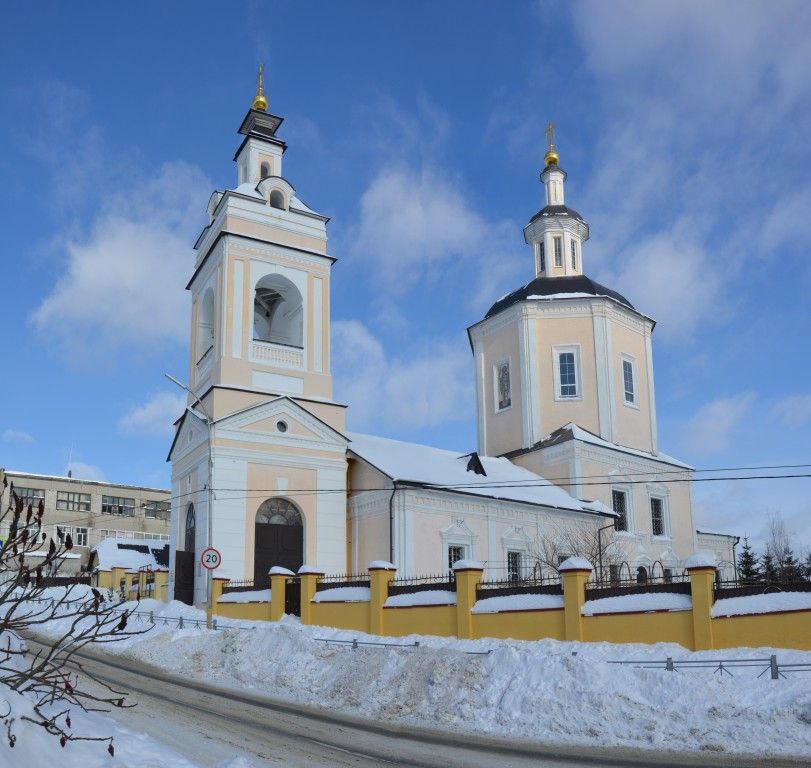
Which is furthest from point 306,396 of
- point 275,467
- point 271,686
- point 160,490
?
point 160,490

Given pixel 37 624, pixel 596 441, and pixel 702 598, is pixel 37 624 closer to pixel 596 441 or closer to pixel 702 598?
pixel 702 598

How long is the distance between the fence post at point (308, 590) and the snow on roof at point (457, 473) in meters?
7.14

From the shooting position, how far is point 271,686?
55.2ft

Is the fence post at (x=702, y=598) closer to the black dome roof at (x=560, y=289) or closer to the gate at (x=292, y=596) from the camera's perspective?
the gate at (x=292, y=596)

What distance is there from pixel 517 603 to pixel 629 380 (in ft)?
80.2

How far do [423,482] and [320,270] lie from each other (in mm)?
8999

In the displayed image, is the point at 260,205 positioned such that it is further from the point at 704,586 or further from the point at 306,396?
the point at 704,586

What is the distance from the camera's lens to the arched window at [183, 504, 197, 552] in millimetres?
29370

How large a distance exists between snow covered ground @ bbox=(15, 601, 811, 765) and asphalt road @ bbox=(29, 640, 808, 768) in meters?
0.58

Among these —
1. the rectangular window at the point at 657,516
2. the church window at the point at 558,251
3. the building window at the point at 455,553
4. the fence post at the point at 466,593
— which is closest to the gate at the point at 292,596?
the fence post at the point at 466,593

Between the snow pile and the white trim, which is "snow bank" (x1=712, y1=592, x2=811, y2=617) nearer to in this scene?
the snow pile

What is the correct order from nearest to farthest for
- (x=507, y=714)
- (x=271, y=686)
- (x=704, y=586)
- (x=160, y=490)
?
(x=507, y=714) < (x=704, y=586) < (x=271, y=686) < (x=160, y=490)

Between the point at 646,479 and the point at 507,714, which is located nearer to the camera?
the point at 507,714

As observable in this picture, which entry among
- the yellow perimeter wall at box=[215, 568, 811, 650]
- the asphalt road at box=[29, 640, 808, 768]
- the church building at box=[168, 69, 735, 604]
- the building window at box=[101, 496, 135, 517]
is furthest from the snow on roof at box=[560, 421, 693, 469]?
the building window at box=[101, 496, 135, 517]
